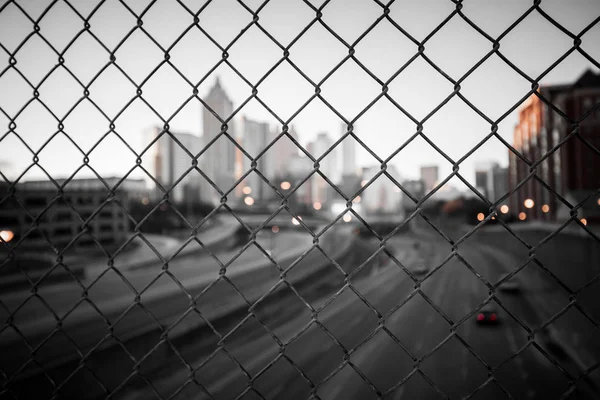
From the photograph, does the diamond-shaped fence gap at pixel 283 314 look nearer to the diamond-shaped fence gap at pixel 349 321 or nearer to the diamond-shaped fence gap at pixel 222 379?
the diamond-shaped fence gap at pixel 349 321

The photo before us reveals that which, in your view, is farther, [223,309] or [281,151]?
[281,151]

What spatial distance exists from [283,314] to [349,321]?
3743mm

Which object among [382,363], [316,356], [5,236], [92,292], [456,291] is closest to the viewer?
[5,236]

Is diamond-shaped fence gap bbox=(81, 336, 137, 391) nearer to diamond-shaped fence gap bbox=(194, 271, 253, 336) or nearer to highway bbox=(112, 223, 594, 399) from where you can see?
highway bbox=(112, 223, 594, 399)

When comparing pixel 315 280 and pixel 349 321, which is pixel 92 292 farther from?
pixel 315 280

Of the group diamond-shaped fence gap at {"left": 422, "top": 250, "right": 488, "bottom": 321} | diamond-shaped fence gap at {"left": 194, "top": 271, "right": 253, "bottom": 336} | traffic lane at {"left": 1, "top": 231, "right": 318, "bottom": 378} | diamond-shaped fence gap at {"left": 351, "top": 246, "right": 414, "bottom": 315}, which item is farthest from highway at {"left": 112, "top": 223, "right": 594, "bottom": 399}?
traffic lane at {"left": 1, "top": 231, "right": 318, "bottom": 378}

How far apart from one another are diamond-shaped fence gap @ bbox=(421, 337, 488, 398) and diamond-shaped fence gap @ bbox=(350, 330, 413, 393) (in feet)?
2.17

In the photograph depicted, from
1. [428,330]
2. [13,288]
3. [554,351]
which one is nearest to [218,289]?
[13,288]

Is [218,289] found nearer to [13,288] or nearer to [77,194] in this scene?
[13,288]

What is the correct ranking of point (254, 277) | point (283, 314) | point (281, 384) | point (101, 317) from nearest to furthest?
point (101, 317) → point (281, 384) → point (283, 314) → point (254, 277)

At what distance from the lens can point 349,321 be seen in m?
14.9

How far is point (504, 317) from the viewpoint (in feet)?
51.1

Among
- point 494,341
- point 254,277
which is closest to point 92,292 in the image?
point 254,277

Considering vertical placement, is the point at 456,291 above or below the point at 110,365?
below
